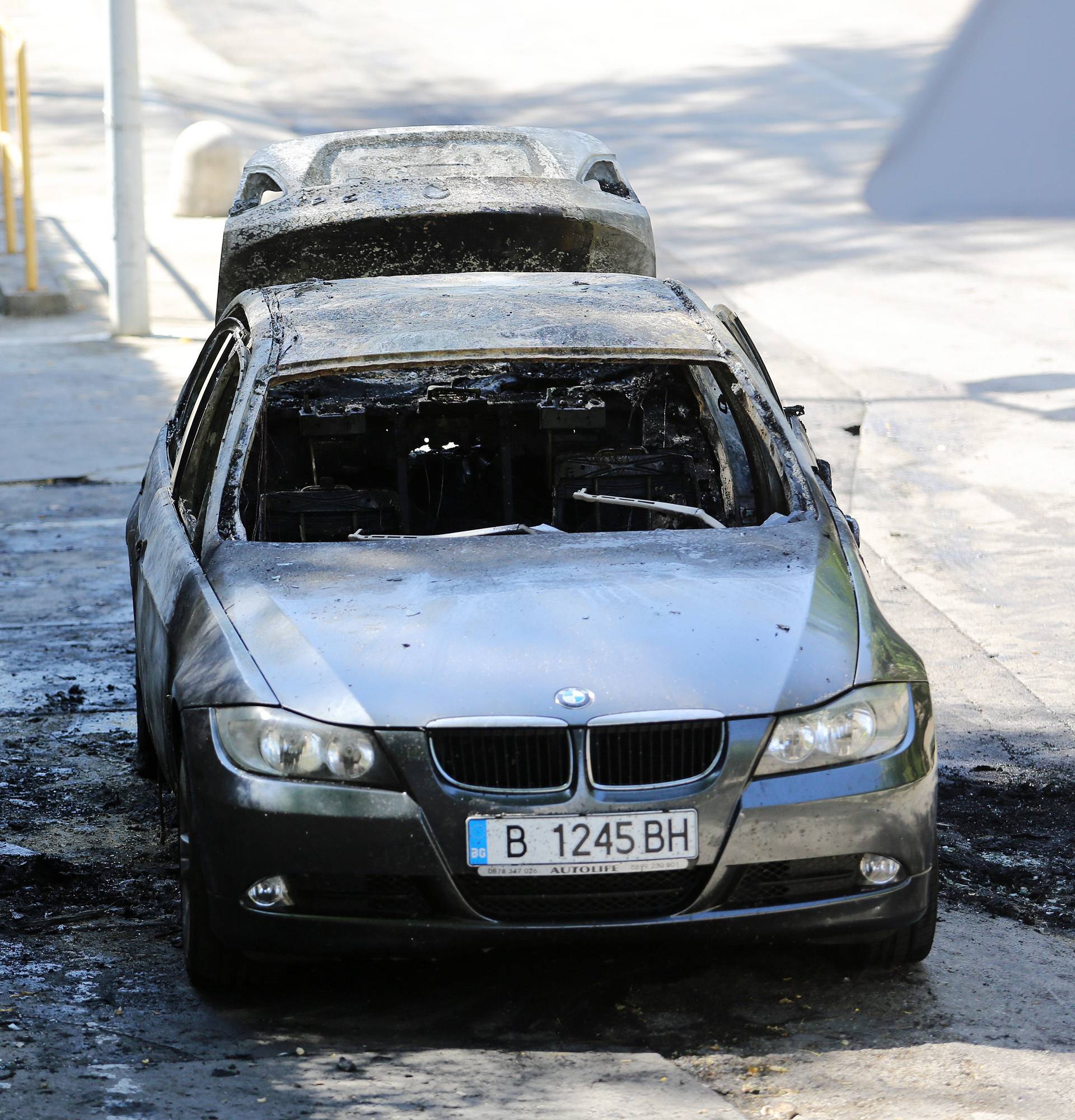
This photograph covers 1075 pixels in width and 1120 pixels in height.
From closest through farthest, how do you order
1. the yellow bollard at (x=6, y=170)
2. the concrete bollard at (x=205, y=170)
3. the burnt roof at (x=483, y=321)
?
the burnt roof at (x=483, y=321)
the yellow bollard at (x=6, y=170)
the concrete bollard at (x=205, y=170)

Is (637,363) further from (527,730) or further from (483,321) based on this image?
(527,730)

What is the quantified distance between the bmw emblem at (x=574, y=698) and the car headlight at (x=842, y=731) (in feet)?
1.25

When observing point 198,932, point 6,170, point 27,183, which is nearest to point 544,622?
point 198,932

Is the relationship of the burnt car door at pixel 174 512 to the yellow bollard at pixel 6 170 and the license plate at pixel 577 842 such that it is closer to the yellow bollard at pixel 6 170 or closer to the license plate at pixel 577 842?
the license plate at pixel 577 842

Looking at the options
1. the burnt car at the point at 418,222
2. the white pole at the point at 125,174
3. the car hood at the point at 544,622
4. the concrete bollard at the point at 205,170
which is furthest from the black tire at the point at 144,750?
the concrete bollard at the point at 205,170

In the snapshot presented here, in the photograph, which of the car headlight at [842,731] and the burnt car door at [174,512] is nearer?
the car headlight at [842,731]

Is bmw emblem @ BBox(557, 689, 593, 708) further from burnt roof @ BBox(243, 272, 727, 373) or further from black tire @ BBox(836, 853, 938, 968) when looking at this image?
burnt roof @ BBox(243, 272, 727, 373)

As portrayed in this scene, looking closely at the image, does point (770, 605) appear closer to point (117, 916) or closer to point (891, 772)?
point (891, 772)

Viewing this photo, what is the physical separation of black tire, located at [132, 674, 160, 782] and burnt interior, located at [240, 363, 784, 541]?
0.81 metres

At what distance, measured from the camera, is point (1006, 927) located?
4453mm

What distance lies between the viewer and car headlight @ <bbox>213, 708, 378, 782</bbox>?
12.2 feet

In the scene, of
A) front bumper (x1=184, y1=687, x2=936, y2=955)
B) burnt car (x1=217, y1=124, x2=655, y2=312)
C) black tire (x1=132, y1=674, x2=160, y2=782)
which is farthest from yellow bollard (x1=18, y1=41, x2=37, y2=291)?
front bumper (x1=184, y1=687, x2=936, y2=955)

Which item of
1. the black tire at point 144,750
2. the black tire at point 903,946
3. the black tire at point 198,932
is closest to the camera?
the black tire at point 198,932

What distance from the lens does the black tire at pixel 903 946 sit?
4.03 meters
